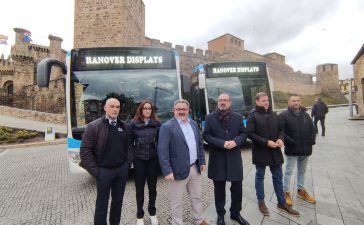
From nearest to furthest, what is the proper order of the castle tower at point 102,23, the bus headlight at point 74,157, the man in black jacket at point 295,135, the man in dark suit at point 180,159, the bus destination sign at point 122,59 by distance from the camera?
the man in dark suit at point 180,159 → the man in black jacket at point 295,135 → the bus headlight at point 74,157 → the bus destination sign at point 122,59 → the castle tower at point 102,23

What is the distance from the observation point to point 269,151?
339cm

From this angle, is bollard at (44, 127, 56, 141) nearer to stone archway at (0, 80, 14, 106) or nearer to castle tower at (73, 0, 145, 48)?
castle tower at (73, 0, 145, 48)

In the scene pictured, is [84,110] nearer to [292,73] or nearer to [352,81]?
[352,81]

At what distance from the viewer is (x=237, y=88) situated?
804cm

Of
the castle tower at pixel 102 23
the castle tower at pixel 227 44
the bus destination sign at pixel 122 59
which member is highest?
the castle tower at pixel 227 44

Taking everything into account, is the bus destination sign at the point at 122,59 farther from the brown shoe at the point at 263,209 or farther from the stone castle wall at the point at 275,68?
the stone castle wall at the point at 275,68

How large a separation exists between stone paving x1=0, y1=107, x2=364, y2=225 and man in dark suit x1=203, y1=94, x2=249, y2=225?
11.2 inches

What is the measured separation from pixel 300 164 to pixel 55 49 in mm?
36528

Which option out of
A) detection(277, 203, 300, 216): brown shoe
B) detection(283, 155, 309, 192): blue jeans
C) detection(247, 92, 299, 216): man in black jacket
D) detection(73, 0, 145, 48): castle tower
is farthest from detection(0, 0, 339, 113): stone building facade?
detection(277, 203, 300, 216): brown shoe

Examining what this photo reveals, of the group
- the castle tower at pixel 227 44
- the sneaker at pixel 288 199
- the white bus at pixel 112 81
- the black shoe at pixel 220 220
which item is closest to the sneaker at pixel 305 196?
the sneaker at pixel 288 199

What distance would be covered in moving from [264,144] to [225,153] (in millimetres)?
609

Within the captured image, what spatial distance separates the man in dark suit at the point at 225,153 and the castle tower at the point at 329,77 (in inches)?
2144

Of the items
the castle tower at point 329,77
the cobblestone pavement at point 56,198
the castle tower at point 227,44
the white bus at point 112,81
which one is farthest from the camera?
the castle tower at point 329,77

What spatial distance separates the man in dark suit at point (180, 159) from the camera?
2848mm
